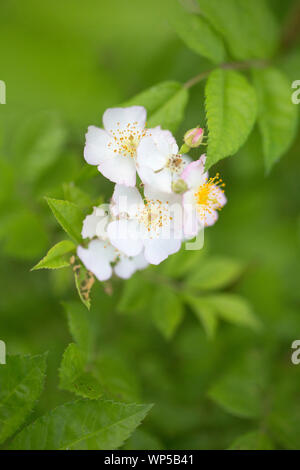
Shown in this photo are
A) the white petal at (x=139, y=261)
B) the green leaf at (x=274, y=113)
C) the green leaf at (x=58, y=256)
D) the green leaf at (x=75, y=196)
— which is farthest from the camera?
the green leaf at (x=274, y=113)

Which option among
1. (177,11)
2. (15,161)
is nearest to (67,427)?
(15,161)

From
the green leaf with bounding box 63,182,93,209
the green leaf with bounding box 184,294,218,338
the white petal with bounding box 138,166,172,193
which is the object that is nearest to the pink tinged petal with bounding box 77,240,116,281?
the green leaf with bounding box 63,182,93,209

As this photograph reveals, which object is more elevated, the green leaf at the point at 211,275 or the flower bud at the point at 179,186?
the green leaf at the point at 211,275

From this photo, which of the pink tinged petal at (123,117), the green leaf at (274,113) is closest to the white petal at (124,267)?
the pink tinged petal at (123,117)

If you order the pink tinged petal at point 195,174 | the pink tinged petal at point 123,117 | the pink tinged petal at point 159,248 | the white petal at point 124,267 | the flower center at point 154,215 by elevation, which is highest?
the pink tinged petal at point 123,117

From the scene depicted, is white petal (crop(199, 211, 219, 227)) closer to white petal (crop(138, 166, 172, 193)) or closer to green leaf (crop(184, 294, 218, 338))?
white petal (crop(138, 166, 172, 193))

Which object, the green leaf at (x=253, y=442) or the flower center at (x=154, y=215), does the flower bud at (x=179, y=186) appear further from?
the green leaf at (x=253, y=442)

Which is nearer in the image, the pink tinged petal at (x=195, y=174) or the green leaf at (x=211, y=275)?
the pink tinged petal at (x=195, y=174)
